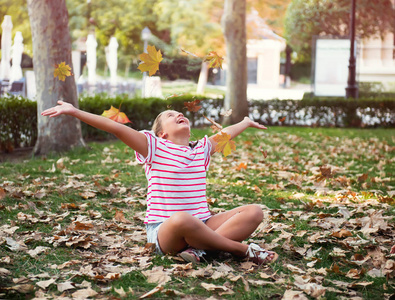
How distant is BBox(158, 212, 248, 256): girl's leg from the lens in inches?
139

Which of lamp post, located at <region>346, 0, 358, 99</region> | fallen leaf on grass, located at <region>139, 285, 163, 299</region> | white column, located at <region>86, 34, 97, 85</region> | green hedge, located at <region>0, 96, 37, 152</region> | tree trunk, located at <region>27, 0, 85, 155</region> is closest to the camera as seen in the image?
fallen leaf on grass, located at <region>139, 285, 163, 299</region>

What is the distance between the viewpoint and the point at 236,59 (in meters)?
16.4

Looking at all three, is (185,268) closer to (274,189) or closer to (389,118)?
(274,189)

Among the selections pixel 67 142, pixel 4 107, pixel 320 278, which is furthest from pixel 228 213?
pixel 4 107

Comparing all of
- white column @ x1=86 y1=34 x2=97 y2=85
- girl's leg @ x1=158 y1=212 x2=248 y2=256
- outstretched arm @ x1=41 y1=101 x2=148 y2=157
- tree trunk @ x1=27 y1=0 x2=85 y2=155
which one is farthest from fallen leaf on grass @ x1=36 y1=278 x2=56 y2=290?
white column @ x1=86 y1=34 x2=97 y2=85

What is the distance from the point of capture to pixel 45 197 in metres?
5.85

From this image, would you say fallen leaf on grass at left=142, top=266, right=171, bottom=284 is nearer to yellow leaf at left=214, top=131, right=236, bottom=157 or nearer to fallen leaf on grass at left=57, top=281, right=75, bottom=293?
fallen leaf on grass at left=57, top=281, right=75, bottom=293

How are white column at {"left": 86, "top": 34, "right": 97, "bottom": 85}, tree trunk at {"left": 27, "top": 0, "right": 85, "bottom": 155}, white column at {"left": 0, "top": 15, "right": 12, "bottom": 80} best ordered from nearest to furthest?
tree trunk at {"left": 27, "top": 0, "right": 85, "bottom": 155}
white column at {"left": 0, "top": 15, "right": 12, "bottom": 80}
white column at {"left": 86, "top": 34, "right": 97, "bottom": 85}

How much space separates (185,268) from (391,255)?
147 cm

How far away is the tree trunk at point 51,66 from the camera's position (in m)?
8.97

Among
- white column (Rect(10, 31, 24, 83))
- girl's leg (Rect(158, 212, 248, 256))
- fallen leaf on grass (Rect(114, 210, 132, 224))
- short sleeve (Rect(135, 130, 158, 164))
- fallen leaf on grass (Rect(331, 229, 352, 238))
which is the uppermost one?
white column (Rect(10, 31, 24, 83))

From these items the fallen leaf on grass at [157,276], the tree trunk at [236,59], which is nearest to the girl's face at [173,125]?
the fallen leaf on grass at [157,276]

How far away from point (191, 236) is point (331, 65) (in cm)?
1587

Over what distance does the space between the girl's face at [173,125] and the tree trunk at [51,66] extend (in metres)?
5.55
